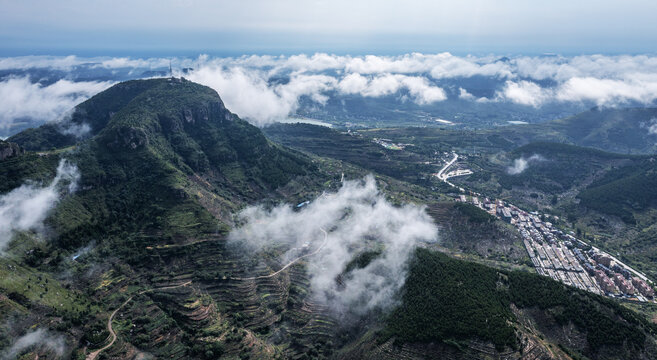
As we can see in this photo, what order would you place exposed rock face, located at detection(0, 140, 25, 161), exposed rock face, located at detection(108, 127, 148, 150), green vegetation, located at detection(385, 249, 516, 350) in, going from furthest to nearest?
exposed rock face, located at detection(108, 127, 148, 150)
exposed rock face, located at detection(0, 140, 25, 161)
green vegetation, located at detection(385, 249, 516, 350)

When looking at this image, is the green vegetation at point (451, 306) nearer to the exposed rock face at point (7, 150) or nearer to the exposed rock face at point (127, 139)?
the exposed rock face at point (127, 139)

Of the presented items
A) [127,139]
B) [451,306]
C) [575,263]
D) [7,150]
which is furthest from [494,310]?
[7,150]

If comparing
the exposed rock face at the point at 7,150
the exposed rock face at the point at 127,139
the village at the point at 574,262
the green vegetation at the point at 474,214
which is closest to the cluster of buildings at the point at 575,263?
the village at the point at 574,262

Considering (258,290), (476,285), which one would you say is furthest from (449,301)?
(258,290)

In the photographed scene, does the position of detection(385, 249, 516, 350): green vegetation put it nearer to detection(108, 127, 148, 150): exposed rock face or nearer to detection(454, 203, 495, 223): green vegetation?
detection(454, 203, 495, 223): green vegetation

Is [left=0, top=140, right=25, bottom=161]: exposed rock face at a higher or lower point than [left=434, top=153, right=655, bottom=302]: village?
higher

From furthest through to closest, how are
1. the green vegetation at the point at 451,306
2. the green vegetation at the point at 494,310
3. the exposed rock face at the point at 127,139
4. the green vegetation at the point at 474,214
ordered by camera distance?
the exposed rock face at the point at 127,139 → the green vegetation at the point at 474,214 → the green vegetation at the point at 451,306 → the green vegetation at the point at 494,310

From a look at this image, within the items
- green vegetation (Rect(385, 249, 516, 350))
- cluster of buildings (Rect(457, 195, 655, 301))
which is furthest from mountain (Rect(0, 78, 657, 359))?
cluster of buildings (Rect(457, 195, 655, 301))

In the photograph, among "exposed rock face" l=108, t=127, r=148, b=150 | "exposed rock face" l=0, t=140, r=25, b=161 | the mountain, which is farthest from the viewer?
"exposed rock face" l=108, t=127, r=148, b=150
